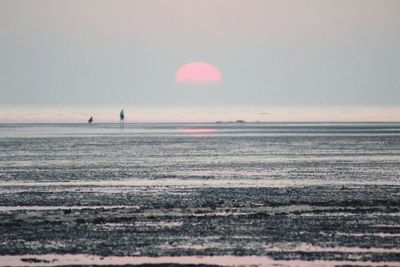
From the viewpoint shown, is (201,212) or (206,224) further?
(201,212)

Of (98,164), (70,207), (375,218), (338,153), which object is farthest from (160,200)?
(338,153)

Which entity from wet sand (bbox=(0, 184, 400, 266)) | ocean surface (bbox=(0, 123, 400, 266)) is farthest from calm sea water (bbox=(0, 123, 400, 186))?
wet sand (bbox=(0, 184, 400, 266))

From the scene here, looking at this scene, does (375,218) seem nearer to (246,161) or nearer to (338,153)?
(246,161)

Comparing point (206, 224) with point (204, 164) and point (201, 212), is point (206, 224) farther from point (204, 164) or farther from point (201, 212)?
point (204, 164)

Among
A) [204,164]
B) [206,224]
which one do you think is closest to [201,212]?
[206,224]

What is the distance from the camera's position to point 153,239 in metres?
22.0

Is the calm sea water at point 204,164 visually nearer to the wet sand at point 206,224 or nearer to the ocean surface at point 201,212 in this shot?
the ocean surface at point 201,212

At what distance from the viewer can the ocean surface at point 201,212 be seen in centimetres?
2031

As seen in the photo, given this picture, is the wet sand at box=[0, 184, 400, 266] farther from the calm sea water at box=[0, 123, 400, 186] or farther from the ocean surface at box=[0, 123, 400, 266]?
the calm sea water at box=[0, 123, 400, 186]

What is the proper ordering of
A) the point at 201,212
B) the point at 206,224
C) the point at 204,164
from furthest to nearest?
the point at 204,164, the point at 201,212, the point at 206,224

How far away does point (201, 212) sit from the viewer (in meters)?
27.0

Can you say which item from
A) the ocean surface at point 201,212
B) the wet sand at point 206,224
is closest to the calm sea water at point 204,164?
the ocean surface at point 201,212

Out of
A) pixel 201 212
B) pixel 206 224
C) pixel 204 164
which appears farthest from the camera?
pixel 204 164

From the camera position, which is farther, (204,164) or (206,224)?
(204,164)
